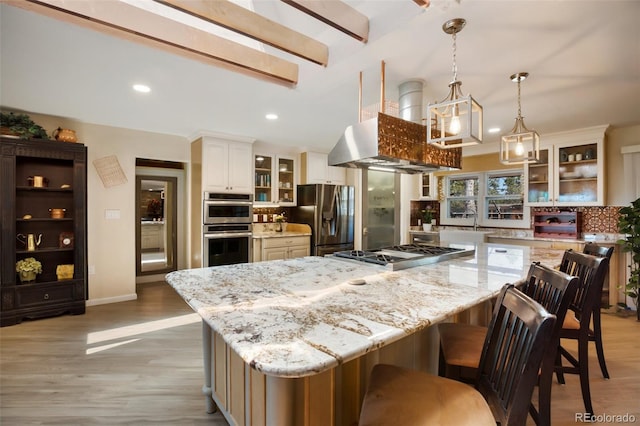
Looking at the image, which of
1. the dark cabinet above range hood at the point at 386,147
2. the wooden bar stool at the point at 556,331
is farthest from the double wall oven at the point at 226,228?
the wooden bar stool at the point at 556,331

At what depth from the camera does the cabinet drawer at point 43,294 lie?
10.6 ft

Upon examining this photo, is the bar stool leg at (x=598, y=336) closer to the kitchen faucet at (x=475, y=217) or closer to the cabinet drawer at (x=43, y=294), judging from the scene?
the kitchen faucet at (x=475, y=217)

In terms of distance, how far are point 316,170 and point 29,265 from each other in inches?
158

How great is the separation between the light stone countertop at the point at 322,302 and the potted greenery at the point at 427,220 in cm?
315

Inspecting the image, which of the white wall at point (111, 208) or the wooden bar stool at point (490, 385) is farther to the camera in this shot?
the white wall at point (111, 208)

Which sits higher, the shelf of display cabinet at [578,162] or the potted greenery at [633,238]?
the shelf of display cabinet at [578,162]

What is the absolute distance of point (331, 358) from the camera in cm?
78

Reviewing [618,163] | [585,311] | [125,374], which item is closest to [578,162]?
[618,163]

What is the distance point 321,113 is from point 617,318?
4.13 meters

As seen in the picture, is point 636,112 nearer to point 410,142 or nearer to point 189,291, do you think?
point 410,142

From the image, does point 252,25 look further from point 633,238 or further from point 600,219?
point 600,219

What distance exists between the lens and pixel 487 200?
5113mm

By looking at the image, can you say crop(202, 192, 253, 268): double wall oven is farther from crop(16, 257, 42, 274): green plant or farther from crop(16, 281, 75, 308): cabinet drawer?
crop(16, 257, 42, 274): green plant

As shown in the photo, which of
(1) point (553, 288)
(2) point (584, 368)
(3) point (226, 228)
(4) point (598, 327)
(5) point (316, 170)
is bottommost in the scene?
(2) point (584, 368)
